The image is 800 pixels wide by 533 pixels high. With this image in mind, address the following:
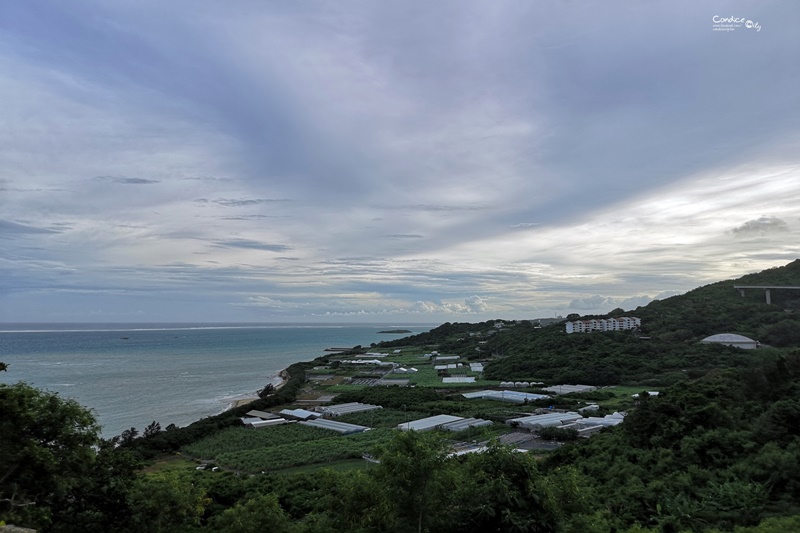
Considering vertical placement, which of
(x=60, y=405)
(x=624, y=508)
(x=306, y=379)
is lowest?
(x=306, y=379)

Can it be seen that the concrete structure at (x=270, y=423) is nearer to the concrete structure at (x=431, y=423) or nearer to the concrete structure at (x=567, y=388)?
the concrete structure at (x=431, y=423)

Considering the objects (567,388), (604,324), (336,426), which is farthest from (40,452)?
(604,324)

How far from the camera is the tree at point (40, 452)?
872 cm

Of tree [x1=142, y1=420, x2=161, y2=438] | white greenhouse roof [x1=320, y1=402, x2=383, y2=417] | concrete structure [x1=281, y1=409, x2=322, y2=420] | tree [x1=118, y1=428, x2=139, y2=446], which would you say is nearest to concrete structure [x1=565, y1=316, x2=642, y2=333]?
white greenhouse roof [x1=320, y1=402, x2=383, y2=417]

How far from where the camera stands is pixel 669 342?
195 ft

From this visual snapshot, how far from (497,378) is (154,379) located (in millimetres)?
45694

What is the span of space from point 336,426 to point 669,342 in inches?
1834

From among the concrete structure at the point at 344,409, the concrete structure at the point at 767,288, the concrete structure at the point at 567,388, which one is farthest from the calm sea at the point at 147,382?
the concrete structure at the point at 767,288

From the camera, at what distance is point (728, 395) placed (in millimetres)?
20328

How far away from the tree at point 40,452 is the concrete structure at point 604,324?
78.3 meters

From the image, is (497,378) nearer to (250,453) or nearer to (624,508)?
(250,453)

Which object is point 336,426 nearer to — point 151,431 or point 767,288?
point 151,431

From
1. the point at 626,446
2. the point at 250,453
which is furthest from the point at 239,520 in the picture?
the point at 250,453

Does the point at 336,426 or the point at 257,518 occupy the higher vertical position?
the point at 257,518
